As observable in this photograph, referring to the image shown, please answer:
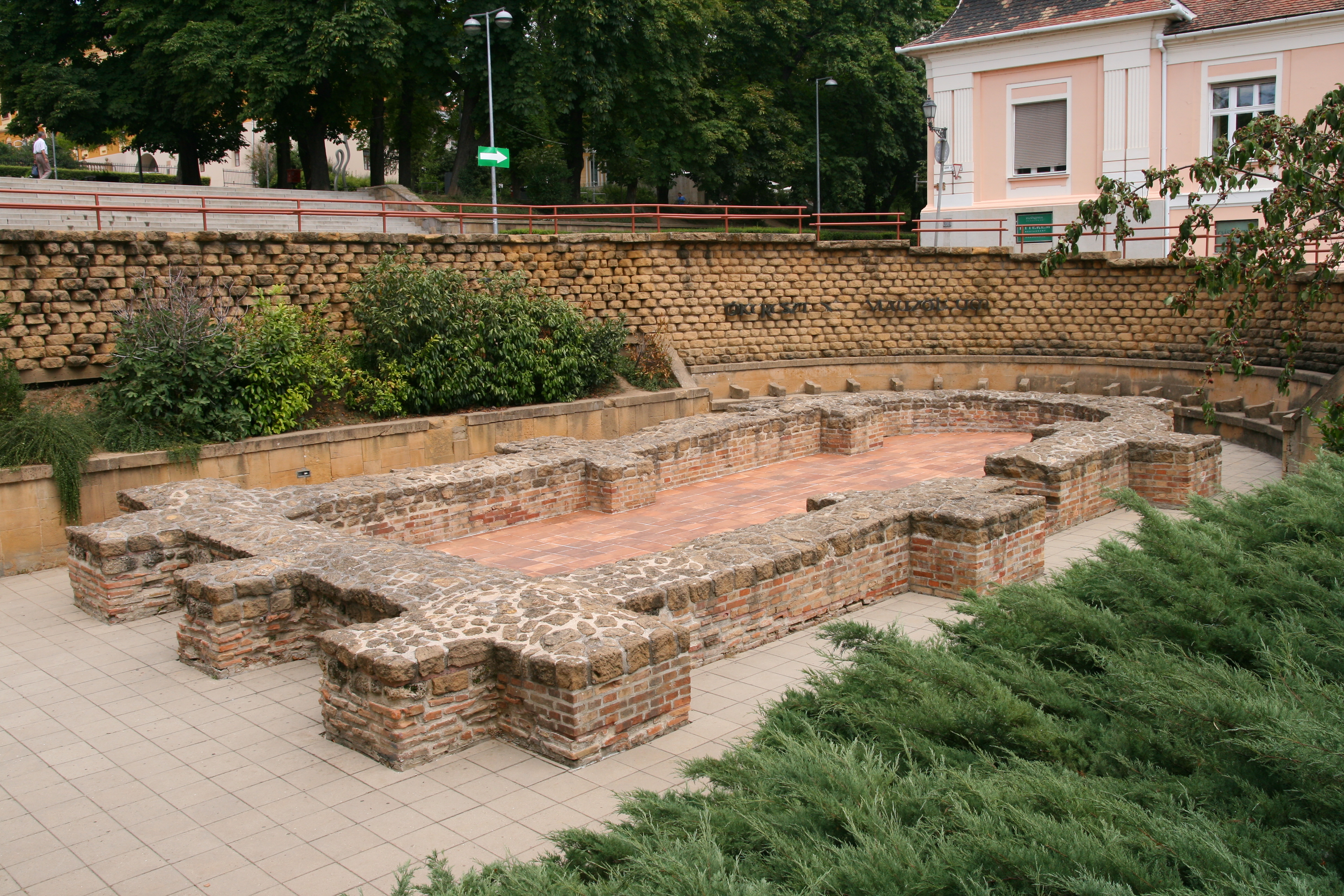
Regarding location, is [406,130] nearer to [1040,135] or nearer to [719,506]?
[1040,135]

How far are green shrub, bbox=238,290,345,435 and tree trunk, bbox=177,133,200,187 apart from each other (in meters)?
17.2

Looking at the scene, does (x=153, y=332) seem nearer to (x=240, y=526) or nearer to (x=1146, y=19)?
(x=240, y=526)

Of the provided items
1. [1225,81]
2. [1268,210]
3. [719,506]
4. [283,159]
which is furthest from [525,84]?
[1268,210]

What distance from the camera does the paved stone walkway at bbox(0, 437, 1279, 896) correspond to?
197 inches

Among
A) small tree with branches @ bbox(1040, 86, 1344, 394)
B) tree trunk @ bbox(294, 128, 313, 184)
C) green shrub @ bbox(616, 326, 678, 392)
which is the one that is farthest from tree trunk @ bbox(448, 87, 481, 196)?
small tree with branches @ bbox(1040, 86, 1344, 394)

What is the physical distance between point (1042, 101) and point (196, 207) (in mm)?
19562

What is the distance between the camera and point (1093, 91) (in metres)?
24.5

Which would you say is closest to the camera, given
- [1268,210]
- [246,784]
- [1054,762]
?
[1054,762]

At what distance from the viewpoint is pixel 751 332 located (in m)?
23.2

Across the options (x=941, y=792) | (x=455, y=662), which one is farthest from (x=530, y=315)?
(x=941, y=792)

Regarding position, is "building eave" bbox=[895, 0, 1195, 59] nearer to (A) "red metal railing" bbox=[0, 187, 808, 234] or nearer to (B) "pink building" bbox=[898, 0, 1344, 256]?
(B) "pink building" bbox=[898, 0, 1344, 256]

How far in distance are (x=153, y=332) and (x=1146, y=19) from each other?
21911 mm

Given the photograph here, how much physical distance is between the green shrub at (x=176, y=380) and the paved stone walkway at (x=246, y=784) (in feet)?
17.4

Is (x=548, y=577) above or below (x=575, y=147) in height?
below
